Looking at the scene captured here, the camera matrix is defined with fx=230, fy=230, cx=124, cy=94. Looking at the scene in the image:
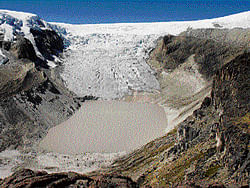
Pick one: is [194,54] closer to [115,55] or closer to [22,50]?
[115,55]

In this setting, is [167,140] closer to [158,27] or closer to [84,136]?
[84,136]

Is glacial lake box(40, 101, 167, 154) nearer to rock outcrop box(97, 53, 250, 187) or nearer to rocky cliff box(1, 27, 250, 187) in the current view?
rocky cliff box(1, 27, 250, 187)

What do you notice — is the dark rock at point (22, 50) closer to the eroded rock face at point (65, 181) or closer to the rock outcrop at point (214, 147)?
the rock outcrop at point (214, 147)

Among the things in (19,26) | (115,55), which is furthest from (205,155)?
(19,26)

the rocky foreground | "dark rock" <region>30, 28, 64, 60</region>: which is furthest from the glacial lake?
"dark rock" <region>30, 28, 64, 60</region>

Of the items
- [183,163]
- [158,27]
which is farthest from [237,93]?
[158,27]
